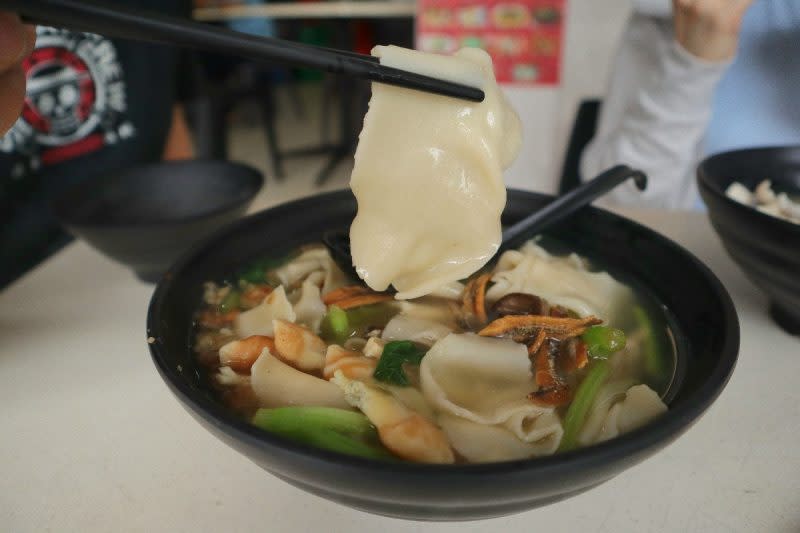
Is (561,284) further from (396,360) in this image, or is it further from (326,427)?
(326,427)

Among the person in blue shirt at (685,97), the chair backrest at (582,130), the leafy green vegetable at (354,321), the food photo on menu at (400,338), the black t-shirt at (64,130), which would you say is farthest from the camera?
the chair backrest at (582,130)

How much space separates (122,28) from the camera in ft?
2.01

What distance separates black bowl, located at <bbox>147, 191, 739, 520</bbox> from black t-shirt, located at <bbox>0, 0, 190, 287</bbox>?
4.12 feet

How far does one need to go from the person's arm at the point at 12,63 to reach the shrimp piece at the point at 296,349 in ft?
1.88

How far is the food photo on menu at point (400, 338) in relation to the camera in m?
0.68

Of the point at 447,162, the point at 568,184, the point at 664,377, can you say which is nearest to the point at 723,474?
the point at 664,377

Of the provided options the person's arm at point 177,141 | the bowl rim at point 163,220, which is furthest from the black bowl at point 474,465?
the person's arm at point 177,141

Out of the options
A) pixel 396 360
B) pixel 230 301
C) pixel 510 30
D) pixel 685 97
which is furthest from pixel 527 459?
pixel 510 30

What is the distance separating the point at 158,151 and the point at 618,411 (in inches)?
90.2

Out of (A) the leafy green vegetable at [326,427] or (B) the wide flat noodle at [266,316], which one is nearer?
(A) the leafy green vegetable at [326,427]

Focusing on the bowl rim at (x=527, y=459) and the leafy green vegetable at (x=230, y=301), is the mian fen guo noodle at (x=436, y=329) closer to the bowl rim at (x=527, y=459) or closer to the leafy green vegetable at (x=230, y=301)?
the leafy green vegetable at (x=230, y=301)

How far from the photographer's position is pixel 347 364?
94 cm

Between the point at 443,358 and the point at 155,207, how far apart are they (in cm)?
113

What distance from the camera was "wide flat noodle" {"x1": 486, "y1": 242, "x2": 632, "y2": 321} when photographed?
45.6 inches
